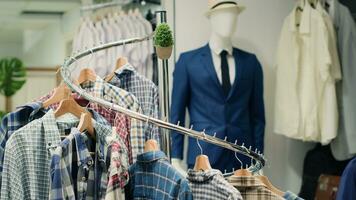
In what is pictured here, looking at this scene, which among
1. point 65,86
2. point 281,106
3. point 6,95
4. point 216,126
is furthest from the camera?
point 6,95

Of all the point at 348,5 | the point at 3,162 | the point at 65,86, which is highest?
the point at 348,5

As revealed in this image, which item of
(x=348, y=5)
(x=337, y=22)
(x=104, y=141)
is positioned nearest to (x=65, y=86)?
(x=104, y=141)

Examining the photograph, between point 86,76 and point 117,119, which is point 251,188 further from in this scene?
point 86,76

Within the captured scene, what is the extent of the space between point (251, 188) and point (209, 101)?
107 cm

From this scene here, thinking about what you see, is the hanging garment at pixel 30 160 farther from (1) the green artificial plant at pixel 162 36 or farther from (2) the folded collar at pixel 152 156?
(1) the green artificial plant at pixel 162 36

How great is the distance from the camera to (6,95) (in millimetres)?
Answer: 2939

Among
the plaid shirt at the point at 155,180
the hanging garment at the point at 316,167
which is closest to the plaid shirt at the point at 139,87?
the plaid shirt at the point at 155,180

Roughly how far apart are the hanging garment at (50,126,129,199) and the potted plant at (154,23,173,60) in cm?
24

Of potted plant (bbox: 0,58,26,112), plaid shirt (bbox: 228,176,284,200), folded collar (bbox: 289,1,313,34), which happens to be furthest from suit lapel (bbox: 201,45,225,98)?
potted plant (bbox: 0,58,26,112)

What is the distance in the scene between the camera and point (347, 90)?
2.36 meters

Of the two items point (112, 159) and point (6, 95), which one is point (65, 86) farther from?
point (6, 95)

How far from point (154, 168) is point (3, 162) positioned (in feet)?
1.16

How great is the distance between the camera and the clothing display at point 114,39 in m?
2.33

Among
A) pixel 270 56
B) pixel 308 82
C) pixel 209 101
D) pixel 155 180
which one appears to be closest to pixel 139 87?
pixel 155 180
